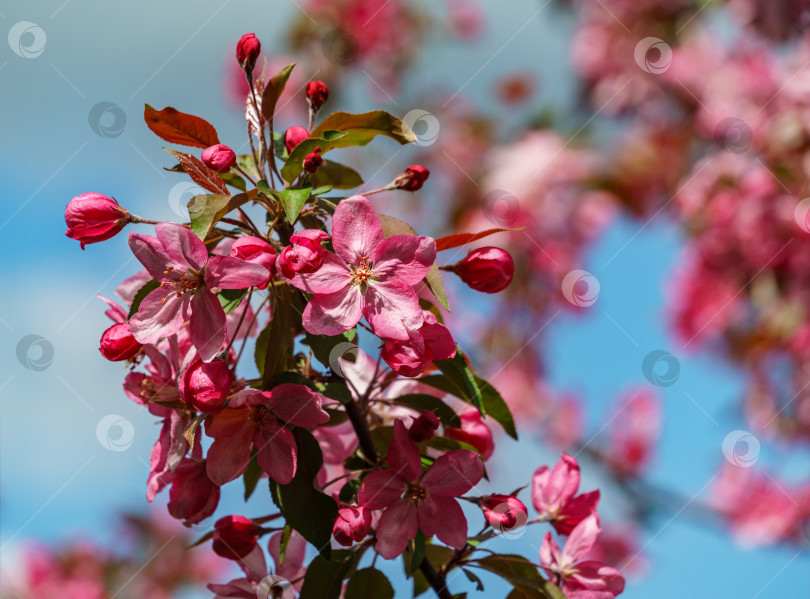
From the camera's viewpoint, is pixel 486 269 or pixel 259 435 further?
pixel 486 269

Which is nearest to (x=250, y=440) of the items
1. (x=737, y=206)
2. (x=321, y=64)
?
(x=737, y=206)

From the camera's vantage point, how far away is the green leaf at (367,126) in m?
0.97

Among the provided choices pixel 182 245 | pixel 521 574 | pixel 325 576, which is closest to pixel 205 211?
pixel 182 245

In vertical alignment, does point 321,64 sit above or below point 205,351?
above

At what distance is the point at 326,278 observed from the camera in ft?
2.73

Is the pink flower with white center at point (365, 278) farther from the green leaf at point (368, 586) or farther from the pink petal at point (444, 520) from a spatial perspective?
the green leaf at point (368, 586)

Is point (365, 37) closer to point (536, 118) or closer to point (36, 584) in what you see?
point (536, 118)

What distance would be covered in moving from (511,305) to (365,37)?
1860mm

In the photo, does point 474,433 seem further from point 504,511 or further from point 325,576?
point 325,576

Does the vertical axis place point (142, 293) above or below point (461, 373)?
above

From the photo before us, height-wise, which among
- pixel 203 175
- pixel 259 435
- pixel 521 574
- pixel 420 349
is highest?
pixel 203 175

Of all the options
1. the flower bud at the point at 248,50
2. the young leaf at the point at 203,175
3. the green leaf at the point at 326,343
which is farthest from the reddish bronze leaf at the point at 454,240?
the flower bud at the point at 248,50

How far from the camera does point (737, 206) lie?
3.18 m

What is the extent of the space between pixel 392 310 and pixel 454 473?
0.22 meters
